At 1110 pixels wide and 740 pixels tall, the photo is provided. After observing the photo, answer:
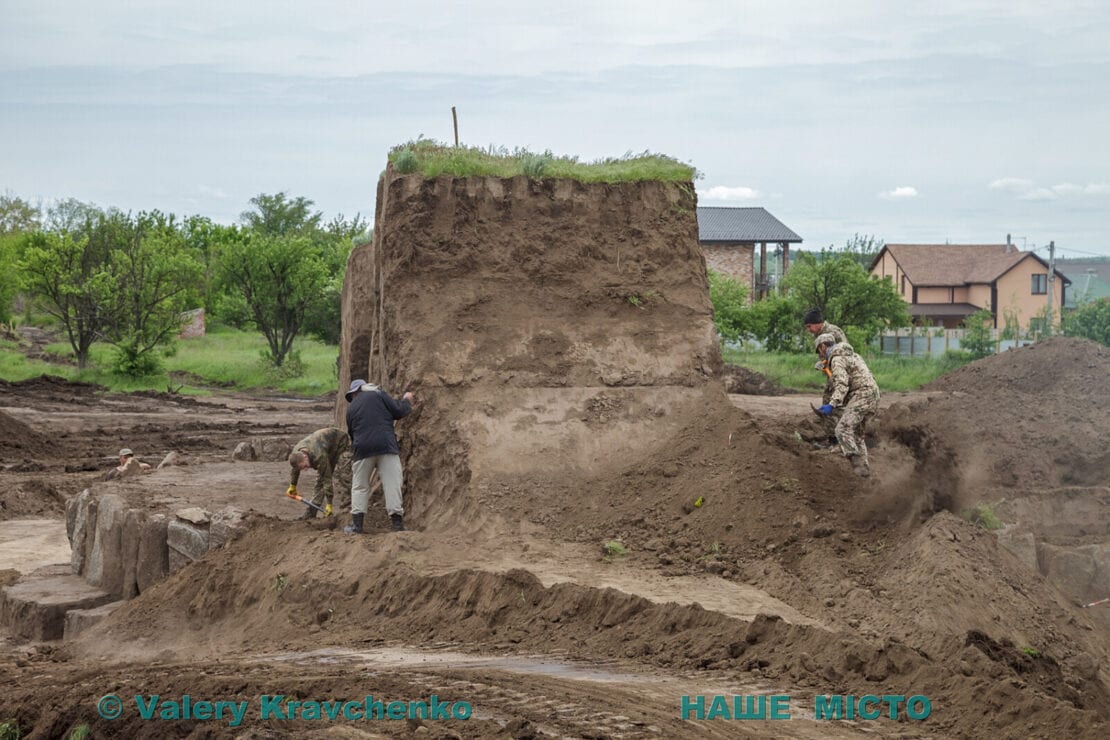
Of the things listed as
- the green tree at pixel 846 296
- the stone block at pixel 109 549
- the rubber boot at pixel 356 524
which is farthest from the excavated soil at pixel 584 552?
the green tree at pixel 846 296

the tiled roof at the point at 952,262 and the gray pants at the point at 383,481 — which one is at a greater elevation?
the tiled roof at the point at 952,262

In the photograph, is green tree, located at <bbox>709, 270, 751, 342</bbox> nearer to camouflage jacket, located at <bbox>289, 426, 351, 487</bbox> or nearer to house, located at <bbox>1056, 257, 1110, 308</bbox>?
camouflage jacket, located at <bbox>289, 426, 351, 487</bbox>

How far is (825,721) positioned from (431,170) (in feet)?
26.1

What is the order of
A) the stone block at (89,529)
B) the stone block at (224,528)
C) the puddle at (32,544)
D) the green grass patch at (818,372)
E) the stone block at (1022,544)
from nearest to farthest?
the stone block at (224,528)
the stone block at (1022,544)
the stone block at (89,529)
the puddle at (32,544)
the green grass patch at (818,372)

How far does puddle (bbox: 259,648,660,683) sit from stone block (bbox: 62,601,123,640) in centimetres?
336

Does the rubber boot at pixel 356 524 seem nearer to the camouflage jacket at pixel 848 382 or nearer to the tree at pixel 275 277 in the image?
the camouflage jacket at pixel 848 382

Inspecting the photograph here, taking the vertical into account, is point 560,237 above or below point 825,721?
above

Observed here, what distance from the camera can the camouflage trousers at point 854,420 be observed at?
11.8 meters

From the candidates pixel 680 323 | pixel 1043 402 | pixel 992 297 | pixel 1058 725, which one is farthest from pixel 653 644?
pixel 992 297

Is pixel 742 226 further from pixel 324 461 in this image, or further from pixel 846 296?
pixel 324 461

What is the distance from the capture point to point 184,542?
1228 cm

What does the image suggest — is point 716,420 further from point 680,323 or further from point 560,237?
point 560,237

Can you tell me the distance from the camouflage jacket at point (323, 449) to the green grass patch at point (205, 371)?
2452cm

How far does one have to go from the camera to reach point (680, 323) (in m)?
13.5
